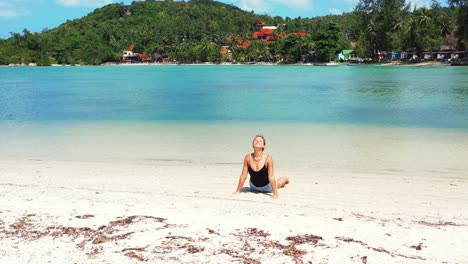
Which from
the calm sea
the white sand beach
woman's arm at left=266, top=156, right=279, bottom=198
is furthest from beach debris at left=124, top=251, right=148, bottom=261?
the calm sea

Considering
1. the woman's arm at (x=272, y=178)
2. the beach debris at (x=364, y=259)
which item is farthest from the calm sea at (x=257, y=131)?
the beach debris at (x=364, y=259)

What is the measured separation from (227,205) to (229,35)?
144 metres

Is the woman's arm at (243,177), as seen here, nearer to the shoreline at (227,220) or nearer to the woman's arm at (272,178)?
the shoreline at (227,220)

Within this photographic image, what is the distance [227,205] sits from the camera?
19.1 ft

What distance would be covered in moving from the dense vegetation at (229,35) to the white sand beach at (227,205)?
77.3 m

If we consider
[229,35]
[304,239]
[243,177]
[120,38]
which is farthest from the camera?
[120,38]

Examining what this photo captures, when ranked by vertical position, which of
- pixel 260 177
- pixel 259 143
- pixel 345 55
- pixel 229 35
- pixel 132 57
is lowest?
pixel 260 177

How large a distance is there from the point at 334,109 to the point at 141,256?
59.3 feet

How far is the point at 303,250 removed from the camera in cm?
423

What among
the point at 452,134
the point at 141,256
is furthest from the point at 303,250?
the point at 452,134

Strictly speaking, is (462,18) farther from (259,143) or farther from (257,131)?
(259,143)

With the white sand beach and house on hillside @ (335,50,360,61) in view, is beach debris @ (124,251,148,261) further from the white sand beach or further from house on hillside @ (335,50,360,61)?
house on hillside @ (335,50,360,61)

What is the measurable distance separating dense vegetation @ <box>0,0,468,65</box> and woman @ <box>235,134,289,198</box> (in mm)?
80261

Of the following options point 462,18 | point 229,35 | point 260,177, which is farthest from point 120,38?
point 260,177
